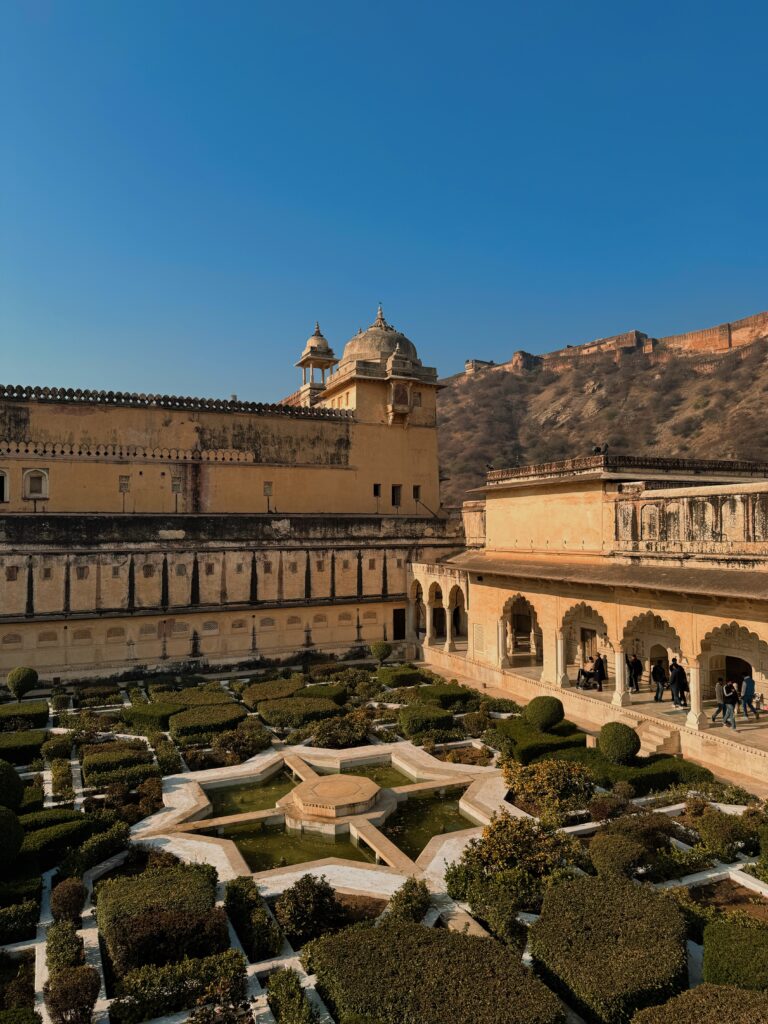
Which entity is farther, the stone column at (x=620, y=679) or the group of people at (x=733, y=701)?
the stone column at (x=620, y=679)

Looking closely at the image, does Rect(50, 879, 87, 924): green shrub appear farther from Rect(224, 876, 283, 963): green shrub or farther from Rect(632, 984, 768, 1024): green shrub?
Rect(632, 984, 768, 1024): green shrub

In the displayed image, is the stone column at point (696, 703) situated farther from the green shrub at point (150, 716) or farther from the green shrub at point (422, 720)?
the green shrub at point (150, 716)

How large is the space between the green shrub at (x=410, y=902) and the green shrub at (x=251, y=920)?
1.56 m

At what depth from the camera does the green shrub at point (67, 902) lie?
967cm

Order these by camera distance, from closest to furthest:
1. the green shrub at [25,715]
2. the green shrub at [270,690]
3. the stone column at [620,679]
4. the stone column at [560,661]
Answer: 1. the stone column at [620,679]
2. the green shrub at [25,715]
3. the stone column at [560,661]
4. the green shrub at [270,690]

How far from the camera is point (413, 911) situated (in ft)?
31.3

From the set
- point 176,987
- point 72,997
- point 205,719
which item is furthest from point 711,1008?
point 205,719

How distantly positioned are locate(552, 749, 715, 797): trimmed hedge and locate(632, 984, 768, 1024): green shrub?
7.16 meters

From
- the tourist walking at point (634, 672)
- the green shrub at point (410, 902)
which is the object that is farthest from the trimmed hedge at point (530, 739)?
the green shrub at point (410, 902)

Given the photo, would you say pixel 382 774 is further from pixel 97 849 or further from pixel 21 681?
pixel 21 681

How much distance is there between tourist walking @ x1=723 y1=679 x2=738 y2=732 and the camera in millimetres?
16750

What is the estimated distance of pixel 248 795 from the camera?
15070mm

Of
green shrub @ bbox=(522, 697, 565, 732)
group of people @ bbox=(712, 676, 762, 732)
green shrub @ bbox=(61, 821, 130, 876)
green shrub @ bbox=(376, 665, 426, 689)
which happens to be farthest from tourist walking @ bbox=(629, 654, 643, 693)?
green shrub @ bbox=(61, 821, 130, 876)

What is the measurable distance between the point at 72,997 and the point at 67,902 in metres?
2.39
